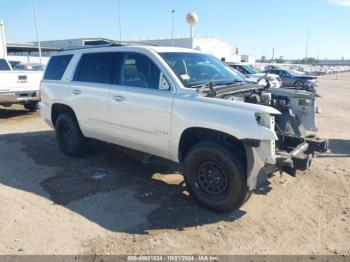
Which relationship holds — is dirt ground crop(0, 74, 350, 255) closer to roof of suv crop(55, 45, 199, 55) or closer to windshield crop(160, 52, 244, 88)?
windshield crop(160, 52, 244, 88)

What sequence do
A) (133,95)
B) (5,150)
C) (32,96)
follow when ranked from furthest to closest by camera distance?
(32,96), (5,150), (133,95)

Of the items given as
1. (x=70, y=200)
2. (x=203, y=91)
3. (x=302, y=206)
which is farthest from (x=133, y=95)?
(x=302, y=206)

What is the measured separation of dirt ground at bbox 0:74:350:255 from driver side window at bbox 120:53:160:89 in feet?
3.90

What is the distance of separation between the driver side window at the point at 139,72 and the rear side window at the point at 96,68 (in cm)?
27

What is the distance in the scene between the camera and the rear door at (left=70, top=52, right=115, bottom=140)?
5504 millimetres

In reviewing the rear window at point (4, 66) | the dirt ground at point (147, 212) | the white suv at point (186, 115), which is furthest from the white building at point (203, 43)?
the dirt ground at point (147, 212)

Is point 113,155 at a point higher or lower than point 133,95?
lower

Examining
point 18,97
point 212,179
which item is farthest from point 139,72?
point 18,97

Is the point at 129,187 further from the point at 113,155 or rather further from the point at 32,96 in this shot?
the point at 32,96

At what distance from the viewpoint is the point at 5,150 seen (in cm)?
714

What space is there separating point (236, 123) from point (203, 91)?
27.9 inches

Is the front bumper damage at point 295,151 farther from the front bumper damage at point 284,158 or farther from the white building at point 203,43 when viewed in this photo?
the white building at point 203,43

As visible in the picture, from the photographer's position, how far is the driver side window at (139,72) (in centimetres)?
481

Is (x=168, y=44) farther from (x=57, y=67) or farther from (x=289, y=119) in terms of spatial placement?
(x=289, y=119)
